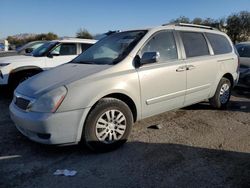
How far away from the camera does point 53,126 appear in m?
3.70

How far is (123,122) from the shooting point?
4.30m

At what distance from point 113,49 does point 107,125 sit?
140 centimetres

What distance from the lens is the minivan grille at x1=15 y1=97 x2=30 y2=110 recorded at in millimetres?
3917

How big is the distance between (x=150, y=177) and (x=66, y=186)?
967 millimetres

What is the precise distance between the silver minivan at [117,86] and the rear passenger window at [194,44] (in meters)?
0.02

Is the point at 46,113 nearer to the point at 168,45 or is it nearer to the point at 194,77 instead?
the point at 168,45

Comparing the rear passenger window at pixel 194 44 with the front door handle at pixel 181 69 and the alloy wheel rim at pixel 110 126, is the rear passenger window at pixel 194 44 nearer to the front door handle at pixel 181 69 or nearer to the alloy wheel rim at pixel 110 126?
the front door handle at pixel 181 69

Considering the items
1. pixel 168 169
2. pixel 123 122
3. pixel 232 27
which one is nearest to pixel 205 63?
pixel 123 122

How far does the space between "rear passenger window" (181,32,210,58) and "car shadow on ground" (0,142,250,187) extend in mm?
1944

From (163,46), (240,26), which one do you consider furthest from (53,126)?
(240,26)

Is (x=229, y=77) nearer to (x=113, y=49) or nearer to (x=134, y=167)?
(x=113, y=49)

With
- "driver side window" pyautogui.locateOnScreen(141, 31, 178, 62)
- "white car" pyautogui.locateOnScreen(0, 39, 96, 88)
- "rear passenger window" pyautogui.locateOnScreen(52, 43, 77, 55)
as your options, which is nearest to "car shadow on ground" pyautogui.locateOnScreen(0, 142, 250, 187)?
"driver side window" pyautogui.locateOnScreen(141, 31, 178, 62)

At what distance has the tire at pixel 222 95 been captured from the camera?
20.2ft

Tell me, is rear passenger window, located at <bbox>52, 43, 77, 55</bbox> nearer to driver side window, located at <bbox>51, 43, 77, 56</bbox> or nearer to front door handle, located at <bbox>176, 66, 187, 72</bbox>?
driver side window, located at <bbox>51, 43, 77, 56</bbox>
